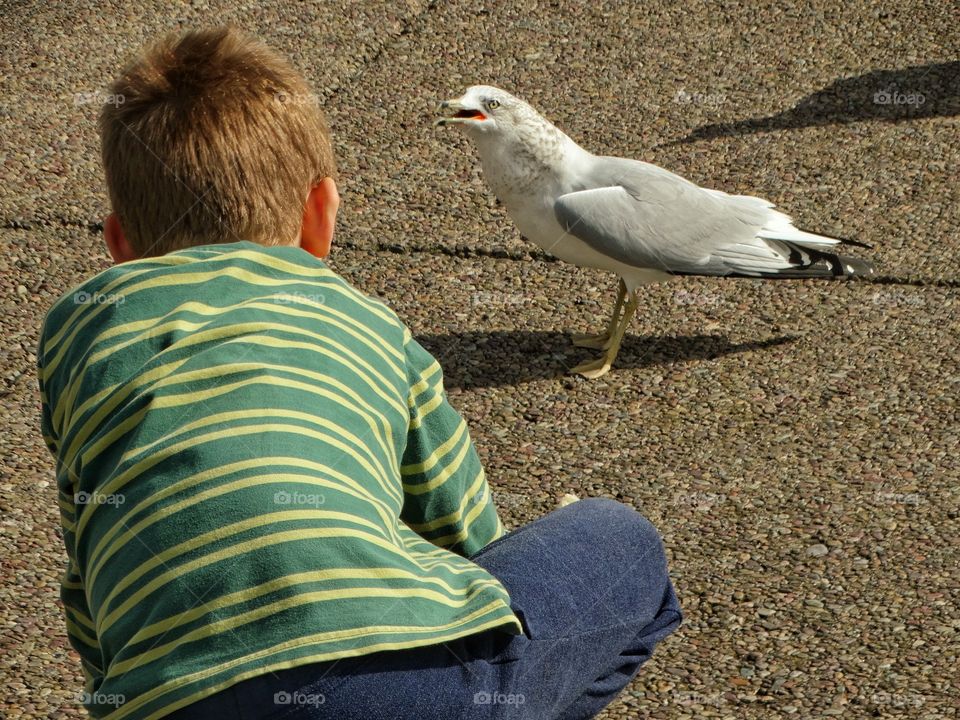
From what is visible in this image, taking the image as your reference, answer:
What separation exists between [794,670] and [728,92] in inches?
159

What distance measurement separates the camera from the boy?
1627 millimetres

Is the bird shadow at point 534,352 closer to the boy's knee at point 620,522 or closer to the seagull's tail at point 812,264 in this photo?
the seagull's tail at point 812,264

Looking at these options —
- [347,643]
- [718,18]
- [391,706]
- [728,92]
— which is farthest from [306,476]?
[718,18]

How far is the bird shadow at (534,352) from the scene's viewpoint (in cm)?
449

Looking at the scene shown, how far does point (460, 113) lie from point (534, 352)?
90cm

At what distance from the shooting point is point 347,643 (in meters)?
1.63

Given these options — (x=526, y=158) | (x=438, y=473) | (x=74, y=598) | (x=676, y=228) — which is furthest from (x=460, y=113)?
(x=74, y=598)

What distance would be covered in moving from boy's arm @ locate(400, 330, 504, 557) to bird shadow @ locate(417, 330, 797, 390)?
225cm

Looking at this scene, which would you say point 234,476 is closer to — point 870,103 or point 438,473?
point 438,473

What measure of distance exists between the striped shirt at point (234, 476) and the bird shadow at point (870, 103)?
450 cm

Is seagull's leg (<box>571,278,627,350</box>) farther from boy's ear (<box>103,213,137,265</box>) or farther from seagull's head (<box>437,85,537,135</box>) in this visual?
boy's ear (<box>103,213,137,265</box>)

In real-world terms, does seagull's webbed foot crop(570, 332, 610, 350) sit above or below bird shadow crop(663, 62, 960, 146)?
below

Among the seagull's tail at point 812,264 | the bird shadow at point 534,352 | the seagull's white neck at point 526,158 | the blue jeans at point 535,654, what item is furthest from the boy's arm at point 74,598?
the seagull's tail at point 812,264

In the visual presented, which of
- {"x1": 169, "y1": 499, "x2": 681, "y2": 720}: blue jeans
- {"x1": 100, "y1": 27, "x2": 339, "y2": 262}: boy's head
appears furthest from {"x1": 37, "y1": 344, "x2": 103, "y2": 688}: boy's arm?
{"x1": 169, "y1": 499, "x2": 681, "y2": 720}: blue jeans
